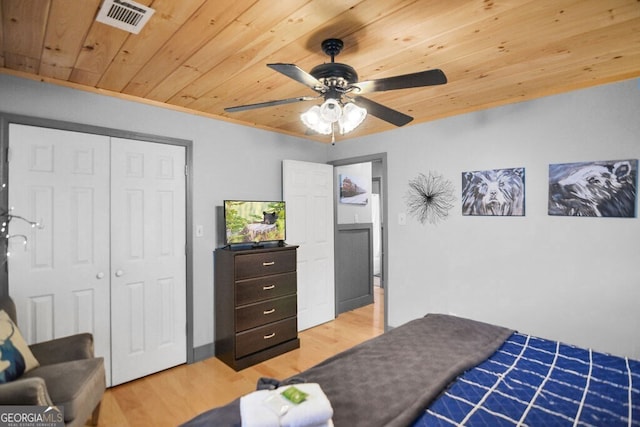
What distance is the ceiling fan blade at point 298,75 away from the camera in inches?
54.9

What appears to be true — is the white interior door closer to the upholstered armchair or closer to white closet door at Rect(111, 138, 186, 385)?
white closet door at Rect(111, 138, 186, 385)

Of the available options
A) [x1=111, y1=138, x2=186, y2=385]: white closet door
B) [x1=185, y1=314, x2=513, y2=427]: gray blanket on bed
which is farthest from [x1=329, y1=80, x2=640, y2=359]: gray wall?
[x1=111, y1=138, x2=186, y2=385]: white closet door

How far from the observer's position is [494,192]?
291 cm

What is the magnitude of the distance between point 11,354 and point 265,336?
1871 mm

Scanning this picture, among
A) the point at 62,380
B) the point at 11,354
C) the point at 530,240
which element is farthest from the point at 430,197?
the point at 11,354

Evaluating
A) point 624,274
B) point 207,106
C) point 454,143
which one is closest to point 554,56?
point 454,143

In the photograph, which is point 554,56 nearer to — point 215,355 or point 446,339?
point 446,339

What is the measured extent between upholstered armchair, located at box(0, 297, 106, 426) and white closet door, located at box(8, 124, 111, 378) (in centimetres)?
32

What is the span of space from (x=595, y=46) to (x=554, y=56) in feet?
0.63

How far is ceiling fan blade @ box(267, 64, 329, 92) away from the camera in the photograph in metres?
1.40

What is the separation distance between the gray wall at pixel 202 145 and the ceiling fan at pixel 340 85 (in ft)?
5.58

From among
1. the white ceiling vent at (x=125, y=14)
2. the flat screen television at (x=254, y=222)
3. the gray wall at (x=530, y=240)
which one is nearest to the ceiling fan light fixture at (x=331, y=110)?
the white ceiling vent at (x=125, y=14)

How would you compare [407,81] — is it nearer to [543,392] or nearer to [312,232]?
[543,392]

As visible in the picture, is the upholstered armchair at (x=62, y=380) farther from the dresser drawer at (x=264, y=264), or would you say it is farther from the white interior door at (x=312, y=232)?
the white interior door at (x=312, y=232)
